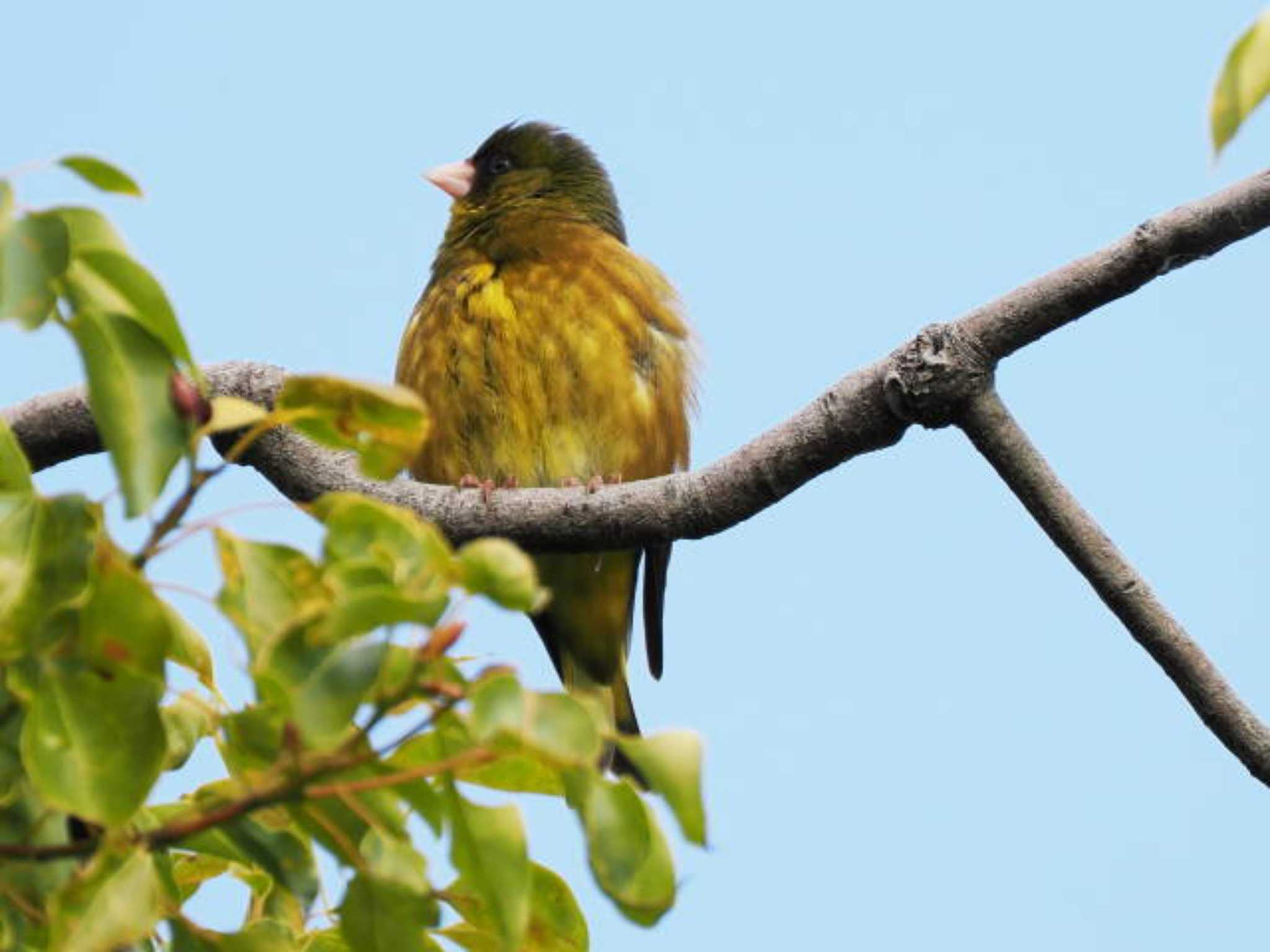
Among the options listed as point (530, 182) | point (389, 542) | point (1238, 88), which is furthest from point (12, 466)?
point (530, 182)

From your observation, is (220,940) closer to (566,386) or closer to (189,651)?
(189,651)

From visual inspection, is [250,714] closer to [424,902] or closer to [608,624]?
[424,902]

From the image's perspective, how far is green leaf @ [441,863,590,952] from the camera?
6.23 feet

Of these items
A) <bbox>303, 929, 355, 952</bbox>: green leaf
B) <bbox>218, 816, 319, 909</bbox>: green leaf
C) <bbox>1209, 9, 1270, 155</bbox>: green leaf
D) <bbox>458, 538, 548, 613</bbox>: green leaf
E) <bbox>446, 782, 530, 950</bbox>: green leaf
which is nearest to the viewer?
<bbox>1209, 9, 1270, 155</bbox>: green leaf

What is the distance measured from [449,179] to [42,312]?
4171 mm

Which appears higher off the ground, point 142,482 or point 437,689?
point 142,482

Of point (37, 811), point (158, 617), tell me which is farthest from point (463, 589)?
point (37, 811)

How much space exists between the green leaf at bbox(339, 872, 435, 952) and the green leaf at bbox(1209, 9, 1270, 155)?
893 mm

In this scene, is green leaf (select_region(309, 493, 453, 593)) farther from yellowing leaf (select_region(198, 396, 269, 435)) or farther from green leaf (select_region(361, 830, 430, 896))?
green leaf (select_region(361, 830, 430, 896))

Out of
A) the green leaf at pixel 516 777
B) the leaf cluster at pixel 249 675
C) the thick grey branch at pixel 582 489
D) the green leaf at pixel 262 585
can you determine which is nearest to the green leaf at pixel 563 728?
the leaf cluster at pixel 249 675

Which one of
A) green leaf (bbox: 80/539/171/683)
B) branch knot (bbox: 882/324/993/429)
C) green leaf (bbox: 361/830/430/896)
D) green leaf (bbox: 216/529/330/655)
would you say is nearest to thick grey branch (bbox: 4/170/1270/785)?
branch knot (bbox: 882/324/993/429)

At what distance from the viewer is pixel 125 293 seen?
1519 millimetres

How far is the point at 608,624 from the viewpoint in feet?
16.2

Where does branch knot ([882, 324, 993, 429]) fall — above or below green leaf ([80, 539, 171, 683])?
above
